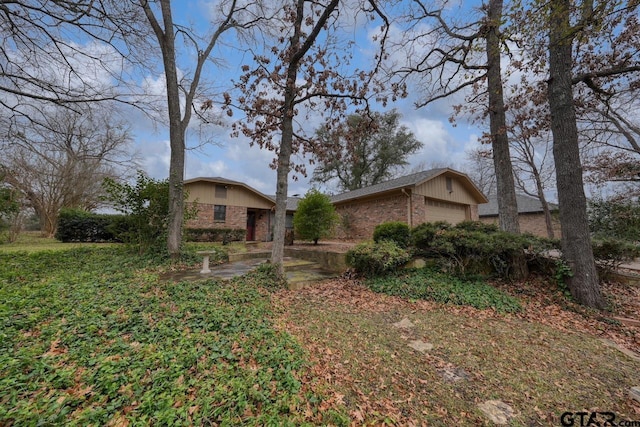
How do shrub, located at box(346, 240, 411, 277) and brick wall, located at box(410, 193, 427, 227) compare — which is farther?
brick wall, located at box(410, 193, 427, 227)

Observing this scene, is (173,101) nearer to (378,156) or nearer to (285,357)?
(285,357)

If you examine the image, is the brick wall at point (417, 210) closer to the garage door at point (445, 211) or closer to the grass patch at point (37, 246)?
the garage door at point (445, 211)

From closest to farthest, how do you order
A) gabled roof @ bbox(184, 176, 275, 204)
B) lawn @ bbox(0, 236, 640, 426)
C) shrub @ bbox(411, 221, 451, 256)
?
lawn @ bbox(0, 236, 640, 426)
shrub @ bbox(411, 221, 451, 256)
gabled roof @ bbox(184, 176, 275, 204)

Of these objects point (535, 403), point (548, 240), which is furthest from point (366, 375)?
point (548, 240)

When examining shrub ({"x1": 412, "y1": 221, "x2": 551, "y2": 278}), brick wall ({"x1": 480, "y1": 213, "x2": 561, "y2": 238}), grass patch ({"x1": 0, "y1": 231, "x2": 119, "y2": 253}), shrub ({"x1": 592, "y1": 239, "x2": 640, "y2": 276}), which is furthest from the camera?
brick wall ({"x1": 480, "y1": 213, "x2": 561, "y2": 238})

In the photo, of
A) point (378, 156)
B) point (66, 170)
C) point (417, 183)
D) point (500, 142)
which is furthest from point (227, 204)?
point (378, 156)

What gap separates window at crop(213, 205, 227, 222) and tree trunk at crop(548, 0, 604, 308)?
14.6 m

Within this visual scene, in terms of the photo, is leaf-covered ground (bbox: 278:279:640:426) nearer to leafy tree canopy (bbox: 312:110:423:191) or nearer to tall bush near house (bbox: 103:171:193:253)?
tall bush near house (bbox: 103:171:193:253)

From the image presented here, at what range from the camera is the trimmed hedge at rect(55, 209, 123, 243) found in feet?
35.0

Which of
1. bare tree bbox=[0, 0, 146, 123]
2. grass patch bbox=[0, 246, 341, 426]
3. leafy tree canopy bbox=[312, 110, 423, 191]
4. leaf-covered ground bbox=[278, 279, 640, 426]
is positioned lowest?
leaf-covered ground bbox=[278, 279, 640, 426]

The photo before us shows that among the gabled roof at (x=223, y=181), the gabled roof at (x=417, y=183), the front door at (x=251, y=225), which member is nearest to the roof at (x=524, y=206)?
the gabled roof at (x=417, y=183)

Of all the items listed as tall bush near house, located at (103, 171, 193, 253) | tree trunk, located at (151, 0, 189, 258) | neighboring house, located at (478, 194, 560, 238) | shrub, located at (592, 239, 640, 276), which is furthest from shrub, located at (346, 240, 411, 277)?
neighboring house, located at (478, 194, 560, 238)

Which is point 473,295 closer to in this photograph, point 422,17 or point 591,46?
point 591,46

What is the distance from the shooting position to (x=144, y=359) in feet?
7.41
